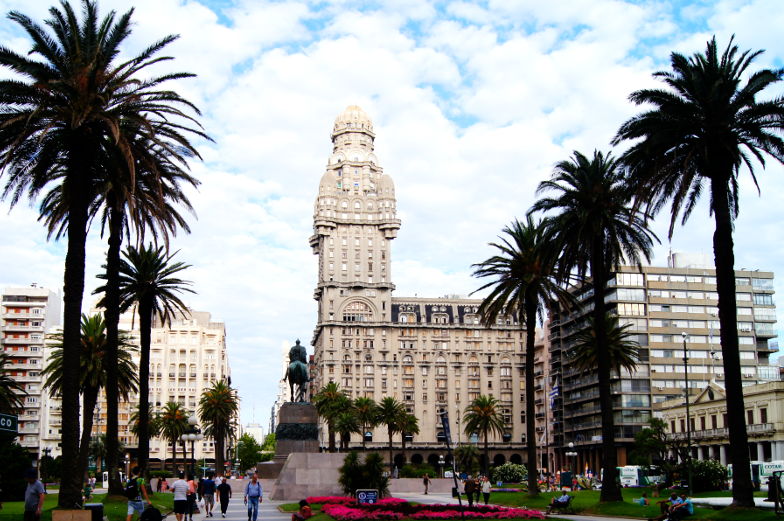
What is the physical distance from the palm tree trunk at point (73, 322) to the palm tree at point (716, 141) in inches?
871

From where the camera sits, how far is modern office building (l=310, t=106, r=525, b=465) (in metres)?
150

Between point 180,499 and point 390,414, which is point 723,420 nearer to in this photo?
point 390,414

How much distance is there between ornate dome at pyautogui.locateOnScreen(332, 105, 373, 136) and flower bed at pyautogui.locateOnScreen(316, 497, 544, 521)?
447ft

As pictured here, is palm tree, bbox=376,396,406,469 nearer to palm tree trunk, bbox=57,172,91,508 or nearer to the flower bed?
the flower bed

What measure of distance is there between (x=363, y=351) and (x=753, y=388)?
78210 mm

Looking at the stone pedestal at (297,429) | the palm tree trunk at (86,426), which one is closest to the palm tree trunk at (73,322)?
the palm tree trunk at (86,426)

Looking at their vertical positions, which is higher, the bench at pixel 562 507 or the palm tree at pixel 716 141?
the palm tree at pixel 716 141

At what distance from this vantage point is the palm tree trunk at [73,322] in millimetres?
26716

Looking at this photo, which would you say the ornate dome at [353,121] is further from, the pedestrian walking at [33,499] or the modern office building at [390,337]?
the pedestrian walking at [33,499]

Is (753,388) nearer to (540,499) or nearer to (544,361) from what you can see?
(540,499)

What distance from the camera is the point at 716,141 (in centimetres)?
3397

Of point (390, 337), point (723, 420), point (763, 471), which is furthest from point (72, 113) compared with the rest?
point (390, 337)

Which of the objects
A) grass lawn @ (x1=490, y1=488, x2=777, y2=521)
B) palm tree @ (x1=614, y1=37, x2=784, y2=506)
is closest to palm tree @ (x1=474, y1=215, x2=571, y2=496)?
grass lawn @ (x1=490, y1=488, x2=777, y2=521)

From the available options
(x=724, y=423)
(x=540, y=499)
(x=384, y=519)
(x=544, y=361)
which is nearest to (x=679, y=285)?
(x=724, y=423)
